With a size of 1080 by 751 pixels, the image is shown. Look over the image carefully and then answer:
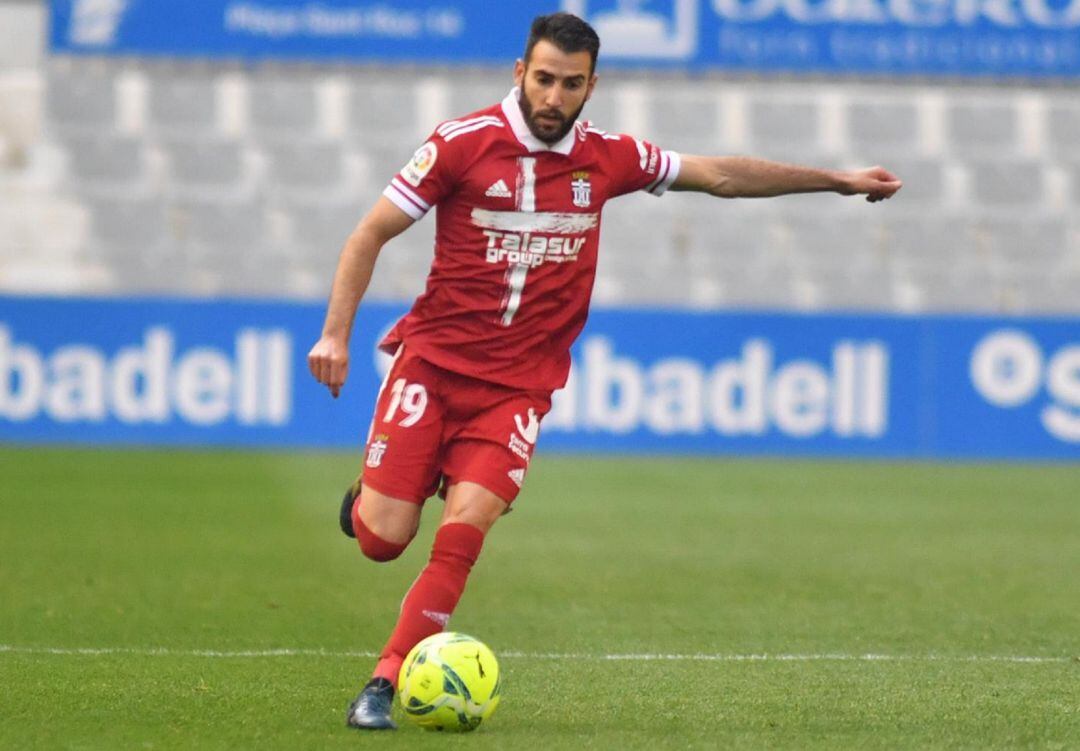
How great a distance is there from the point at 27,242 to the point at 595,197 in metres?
13.0

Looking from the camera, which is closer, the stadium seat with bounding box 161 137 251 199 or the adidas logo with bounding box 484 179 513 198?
the adidas logo with bounding box 484 179 513 198

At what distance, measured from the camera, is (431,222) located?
59.6 ft

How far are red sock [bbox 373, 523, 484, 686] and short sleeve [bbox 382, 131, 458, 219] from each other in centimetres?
87

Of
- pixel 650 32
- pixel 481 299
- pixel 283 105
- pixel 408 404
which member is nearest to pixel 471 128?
pixel 481 299

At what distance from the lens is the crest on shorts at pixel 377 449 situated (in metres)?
5.51

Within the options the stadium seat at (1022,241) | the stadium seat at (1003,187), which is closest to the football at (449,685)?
the stadium seat at (1022,241)

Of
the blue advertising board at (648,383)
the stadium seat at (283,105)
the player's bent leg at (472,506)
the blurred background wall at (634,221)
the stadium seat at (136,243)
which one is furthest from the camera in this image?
the stadium seat at (283,105)

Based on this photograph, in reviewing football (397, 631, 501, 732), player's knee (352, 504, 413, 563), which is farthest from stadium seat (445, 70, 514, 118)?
football (397, 631, 501, 732)

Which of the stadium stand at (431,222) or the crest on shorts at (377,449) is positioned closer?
the crest on shorts at (377,449)

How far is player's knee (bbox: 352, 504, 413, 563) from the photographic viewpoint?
5.52 metres

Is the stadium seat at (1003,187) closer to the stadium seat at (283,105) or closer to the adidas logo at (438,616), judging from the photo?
the stadium seat at (283,105)

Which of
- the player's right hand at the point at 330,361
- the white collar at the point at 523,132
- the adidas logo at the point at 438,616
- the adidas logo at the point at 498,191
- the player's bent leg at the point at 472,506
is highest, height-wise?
the white collar at the point at 523,132

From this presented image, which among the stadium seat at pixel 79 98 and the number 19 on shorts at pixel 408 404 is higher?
the stadium seat at pixel 79 98

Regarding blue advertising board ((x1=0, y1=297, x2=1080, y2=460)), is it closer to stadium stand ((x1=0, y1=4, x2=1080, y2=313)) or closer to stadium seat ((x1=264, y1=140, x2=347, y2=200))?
stadium stand ((x1=0, y1=4, x2=1080, y2=313))
